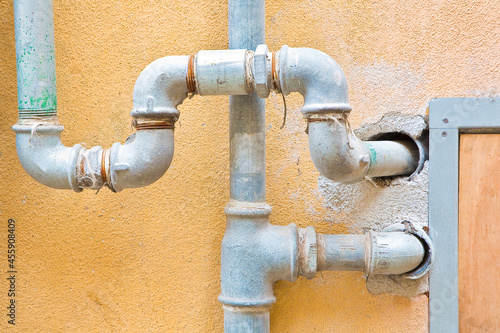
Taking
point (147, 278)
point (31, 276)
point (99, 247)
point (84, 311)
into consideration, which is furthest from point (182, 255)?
point (31, 276)

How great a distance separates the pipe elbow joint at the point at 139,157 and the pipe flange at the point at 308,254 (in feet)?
1.72

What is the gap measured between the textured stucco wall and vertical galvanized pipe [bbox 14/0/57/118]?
0.29 metres

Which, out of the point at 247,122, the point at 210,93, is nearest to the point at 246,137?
the point at 247,122

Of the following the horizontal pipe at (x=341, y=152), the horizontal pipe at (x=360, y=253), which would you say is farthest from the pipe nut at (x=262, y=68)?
the horizontal pipe at (x=360, y=253)

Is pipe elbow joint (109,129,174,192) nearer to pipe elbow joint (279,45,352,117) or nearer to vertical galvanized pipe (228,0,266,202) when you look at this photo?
vertical galvanized pipe (228,0,266,202)

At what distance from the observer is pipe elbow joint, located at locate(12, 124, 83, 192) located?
4.99 ft

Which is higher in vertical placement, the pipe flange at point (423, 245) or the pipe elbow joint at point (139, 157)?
the pipe elbow joint at point (139, 157)

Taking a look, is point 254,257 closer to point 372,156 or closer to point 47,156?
point 372,156

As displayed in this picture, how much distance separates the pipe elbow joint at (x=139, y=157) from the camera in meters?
1.50

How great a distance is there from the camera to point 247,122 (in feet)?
5.45

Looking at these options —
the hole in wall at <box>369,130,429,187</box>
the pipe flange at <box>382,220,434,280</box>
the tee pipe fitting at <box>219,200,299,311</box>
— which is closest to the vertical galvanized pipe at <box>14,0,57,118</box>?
the tee pipe fitting at <box>219,200,299,311</box>

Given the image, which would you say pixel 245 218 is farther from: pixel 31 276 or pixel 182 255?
pixel 31 276

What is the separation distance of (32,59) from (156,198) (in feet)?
2.05

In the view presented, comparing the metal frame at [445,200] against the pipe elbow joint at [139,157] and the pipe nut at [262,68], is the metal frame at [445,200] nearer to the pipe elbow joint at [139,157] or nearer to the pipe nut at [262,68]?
the pipe nut at [262,68]
